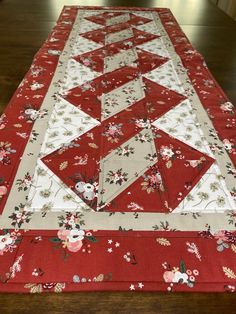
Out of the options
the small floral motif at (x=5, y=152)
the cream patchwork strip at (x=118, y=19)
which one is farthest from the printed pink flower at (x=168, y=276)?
the cream patchwork strip at (x=118, y=19)

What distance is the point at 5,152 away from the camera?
98 centimetres

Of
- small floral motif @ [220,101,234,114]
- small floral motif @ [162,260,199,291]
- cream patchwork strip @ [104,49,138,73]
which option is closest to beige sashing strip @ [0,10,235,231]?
small floral motif @ [162,260,199,291]

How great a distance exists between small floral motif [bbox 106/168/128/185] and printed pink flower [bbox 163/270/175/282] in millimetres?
306

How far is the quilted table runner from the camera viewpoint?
2.22 ft

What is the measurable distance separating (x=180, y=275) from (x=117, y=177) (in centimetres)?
35

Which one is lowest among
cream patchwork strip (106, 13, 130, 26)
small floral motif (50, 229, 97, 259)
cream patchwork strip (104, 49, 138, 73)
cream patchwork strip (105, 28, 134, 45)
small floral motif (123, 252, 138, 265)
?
small floral motif (123, 252, 138, 265)

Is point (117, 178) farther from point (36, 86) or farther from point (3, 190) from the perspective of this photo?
point (36, 86)

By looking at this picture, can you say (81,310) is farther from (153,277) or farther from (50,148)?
(50,148)

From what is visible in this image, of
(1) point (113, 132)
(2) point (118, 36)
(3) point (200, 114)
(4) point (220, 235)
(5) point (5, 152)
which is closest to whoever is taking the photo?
(4) point (220, 235)

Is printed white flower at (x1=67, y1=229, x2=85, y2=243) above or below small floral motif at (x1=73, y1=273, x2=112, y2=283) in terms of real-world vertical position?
above

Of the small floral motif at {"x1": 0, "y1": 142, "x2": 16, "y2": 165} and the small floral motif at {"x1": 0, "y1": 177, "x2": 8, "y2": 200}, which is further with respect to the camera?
the small floral motif at {"x1": 0, "y1": 142, "x2": 16, "y2": 165}

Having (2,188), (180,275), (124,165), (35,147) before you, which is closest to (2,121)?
(35,147)

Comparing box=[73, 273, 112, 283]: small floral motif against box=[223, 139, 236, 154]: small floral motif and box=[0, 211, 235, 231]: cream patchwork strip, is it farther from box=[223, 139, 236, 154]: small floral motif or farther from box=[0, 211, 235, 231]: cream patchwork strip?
box=[223, 139, 236, 154]: small floral motif

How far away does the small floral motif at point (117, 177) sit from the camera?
892mm
